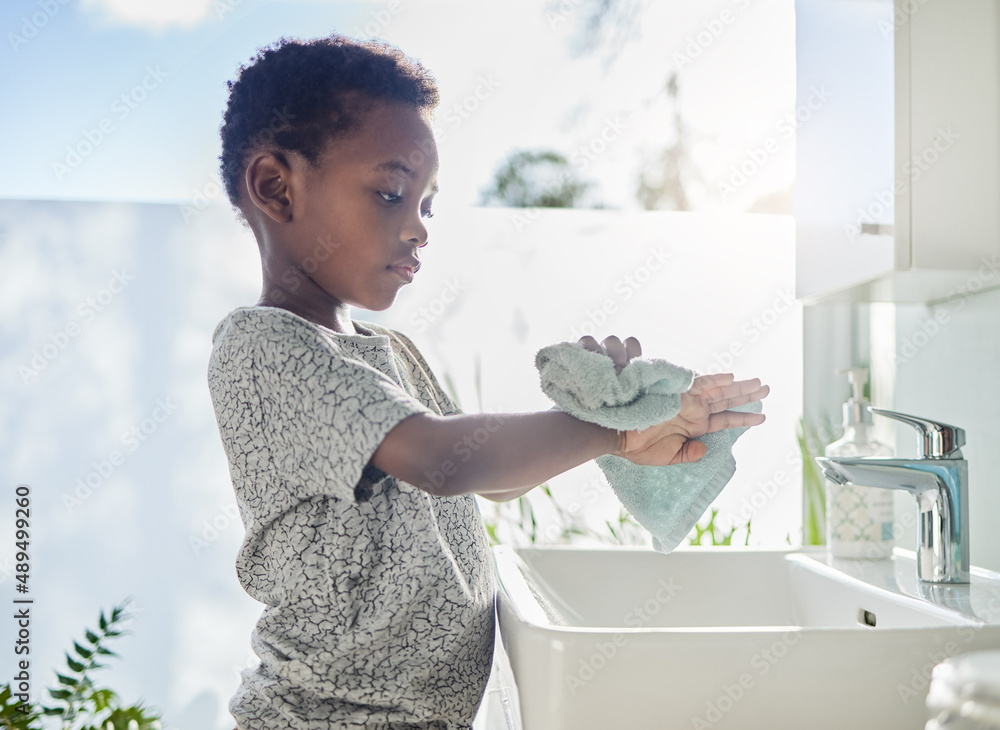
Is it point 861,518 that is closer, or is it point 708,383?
point 708,383

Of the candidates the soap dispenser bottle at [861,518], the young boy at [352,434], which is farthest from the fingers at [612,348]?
the soap dispenser bottle at [861,518]

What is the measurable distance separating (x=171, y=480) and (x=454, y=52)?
4.10 feet

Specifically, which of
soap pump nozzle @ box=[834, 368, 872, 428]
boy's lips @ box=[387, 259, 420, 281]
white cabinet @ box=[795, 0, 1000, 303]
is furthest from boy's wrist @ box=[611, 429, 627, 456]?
soap pump nozzle @ box=[834, 368, 872, 428]

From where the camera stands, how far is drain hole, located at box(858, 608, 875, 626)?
0.85 metres

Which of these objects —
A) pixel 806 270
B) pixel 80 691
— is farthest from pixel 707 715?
pixel 80 691

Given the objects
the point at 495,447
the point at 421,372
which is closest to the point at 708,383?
the point at 495,447

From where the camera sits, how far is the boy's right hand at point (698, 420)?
65cm

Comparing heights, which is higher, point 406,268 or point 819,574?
point 406,268

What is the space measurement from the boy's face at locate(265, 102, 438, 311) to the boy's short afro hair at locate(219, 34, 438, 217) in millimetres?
21

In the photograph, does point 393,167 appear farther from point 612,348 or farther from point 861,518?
point 861,518

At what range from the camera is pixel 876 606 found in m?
0.83

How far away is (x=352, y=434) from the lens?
1.75ft

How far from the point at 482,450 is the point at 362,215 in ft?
0.87

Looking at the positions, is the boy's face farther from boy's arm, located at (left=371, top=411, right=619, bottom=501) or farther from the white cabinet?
the white cabinet
